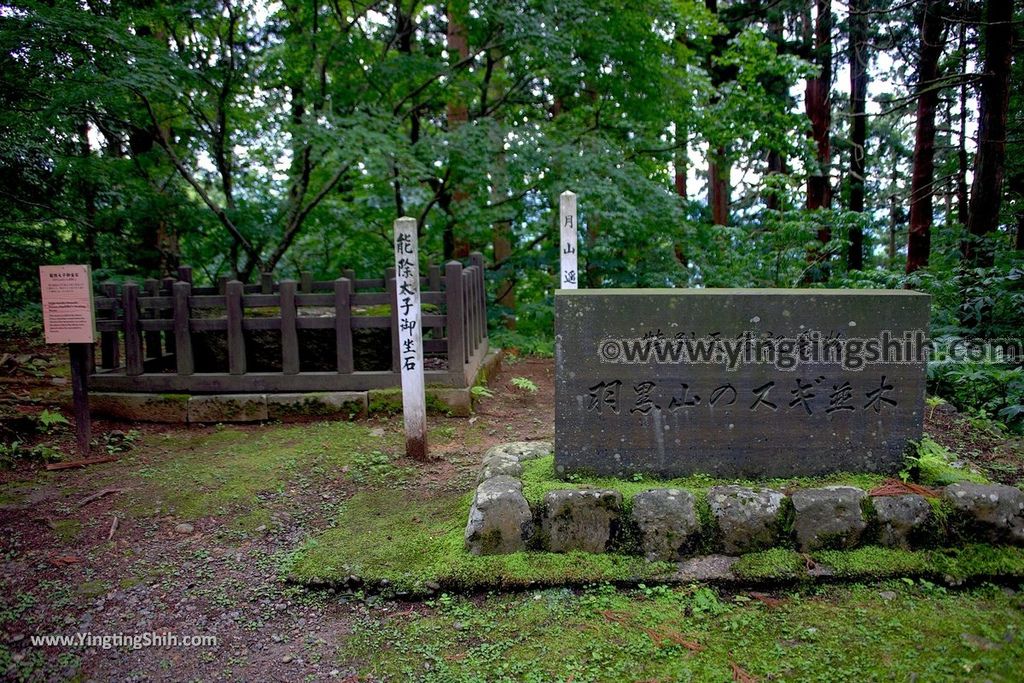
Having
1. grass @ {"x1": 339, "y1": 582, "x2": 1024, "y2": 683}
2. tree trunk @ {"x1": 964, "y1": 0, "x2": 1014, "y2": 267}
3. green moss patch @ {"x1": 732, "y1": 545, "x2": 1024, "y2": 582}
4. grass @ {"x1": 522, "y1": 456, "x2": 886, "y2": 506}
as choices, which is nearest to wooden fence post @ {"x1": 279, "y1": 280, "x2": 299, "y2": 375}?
grass @ {"x1": 522, "y1": 456, "x2": 886, "y2": 506}

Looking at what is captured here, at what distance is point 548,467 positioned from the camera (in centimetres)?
422

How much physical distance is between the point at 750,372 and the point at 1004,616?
172cm

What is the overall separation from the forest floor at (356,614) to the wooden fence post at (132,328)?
1931 millimetres

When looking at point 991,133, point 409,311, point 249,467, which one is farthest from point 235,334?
point 991,133

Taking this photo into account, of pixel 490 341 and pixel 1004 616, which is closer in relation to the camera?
pixel 1004 616

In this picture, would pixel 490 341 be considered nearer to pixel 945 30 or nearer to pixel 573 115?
pixel 573 115

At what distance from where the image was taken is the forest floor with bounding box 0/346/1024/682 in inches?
116

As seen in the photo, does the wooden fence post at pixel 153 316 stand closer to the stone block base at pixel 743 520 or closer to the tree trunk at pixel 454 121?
the tree trunk at pixel 454 121

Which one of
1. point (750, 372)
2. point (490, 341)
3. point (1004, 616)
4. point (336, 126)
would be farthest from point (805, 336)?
point (490, 341)

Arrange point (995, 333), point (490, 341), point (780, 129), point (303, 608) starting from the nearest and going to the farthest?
point (303, 608) → point (995, 333) → point (490, 341) → point (780, 129)

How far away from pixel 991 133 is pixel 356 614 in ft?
32.5

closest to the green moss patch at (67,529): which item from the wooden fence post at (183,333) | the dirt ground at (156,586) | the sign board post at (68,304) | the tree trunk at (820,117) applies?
the dirt ground at (156,586)

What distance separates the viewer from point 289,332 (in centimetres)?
677

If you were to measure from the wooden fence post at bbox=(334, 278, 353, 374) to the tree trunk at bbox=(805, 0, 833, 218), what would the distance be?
1177 centimetres
